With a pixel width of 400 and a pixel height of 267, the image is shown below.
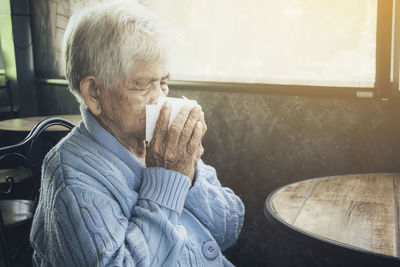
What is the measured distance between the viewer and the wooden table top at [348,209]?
3.89ft

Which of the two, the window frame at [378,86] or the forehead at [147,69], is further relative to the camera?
the window frame at [378,86]

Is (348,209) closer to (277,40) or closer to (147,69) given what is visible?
(147,69)

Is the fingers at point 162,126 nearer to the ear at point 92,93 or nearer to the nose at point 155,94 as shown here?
the nose at point 155,94

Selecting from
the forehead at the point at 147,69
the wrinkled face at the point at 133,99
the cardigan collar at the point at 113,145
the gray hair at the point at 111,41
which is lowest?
the cardigan collar at the point at 113,145

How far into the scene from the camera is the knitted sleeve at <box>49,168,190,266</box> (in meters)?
0.95

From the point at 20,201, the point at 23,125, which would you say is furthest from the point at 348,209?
the point at 23,125

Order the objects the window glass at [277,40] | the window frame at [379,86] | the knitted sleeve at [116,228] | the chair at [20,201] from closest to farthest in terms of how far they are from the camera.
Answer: the knitted sleeve at [116,228] → the chair at [20,201] → the window frame at [379,86] → the window glass at [277,40]

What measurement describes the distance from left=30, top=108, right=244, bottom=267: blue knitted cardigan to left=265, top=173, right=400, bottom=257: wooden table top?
13.9 inches

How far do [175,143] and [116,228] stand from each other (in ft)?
0.97

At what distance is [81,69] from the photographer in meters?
1.17

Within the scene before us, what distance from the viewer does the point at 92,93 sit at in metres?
1.20

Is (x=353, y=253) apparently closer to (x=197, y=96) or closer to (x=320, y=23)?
(x=320, y=23)

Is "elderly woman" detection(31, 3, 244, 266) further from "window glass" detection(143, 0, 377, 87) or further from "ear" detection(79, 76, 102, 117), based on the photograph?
"window glass" detection(143, 0, 377, 87)

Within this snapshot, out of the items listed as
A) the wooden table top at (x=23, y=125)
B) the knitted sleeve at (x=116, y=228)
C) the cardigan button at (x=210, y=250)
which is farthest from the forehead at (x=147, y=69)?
the wooden table top at (x=23, y=125)
